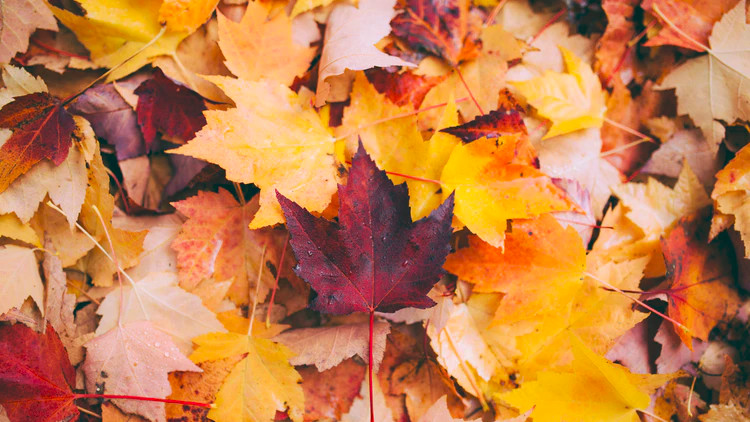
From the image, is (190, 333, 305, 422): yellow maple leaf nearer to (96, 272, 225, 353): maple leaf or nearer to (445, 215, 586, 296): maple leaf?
(96, 272, 225, 353): maple leaf

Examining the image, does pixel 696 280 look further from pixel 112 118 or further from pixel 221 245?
pixel 112 118

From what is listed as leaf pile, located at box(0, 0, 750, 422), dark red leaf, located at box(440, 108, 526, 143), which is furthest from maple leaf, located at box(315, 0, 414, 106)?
dark red leaf, located at box(440, 108, 526, 143)

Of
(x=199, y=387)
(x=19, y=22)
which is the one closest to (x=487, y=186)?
(x=199, y=387)

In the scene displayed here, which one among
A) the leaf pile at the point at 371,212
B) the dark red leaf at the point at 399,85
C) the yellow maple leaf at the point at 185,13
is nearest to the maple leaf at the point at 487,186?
the leaf pile at the point at 371,212

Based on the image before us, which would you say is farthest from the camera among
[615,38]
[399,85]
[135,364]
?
[615,38]

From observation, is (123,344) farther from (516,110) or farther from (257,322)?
(516,110)

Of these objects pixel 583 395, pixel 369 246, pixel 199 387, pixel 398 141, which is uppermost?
pixel 398 141
